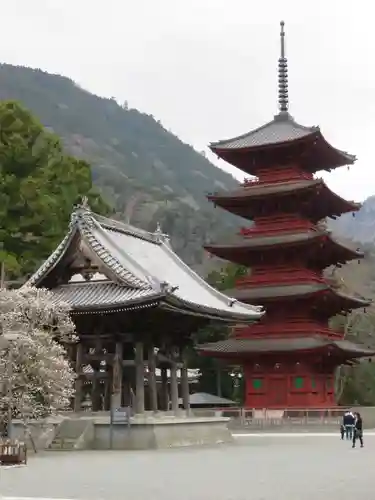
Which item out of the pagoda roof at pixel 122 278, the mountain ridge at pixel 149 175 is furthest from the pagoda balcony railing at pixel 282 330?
the mountain ridge at pixel 149 175

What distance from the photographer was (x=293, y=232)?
46.9 meters

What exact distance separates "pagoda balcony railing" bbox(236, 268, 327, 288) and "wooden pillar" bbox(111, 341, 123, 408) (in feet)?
69.6

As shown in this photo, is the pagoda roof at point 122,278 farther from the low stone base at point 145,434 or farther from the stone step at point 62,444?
the stone step at point 62,444

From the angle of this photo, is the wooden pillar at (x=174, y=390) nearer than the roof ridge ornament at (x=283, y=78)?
Yes

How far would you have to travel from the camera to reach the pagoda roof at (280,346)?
43844 mm

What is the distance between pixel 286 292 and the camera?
45.4 metres

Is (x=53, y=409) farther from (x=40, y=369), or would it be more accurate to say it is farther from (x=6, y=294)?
(x=6, y=294)

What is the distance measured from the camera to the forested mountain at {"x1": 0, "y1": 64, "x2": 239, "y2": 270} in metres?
120

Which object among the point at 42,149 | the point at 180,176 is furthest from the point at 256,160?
the point at 180,176

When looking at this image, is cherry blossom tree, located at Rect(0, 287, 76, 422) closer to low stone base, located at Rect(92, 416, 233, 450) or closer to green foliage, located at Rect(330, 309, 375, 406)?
low stone base, located at Rect(92, 416, 233, 450)

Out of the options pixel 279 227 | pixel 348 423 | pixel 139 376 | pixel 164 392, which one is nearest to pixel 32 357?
pixel 139 376

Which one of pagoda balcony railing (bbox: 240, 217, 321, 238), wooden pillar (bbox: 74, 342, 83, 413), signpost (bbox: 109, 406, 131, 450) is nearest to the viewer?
signpost (bbox: 109, 406, 131, 450)

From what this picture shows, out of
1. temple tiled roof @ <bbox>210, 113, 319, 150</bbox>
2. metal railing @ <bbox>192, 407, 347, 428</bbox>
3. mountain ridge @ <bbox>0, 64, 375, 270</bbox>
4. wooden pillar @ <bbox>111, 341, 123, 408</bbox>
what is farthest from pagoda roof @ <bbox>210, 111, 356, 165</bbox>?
mountain ridge @ <bbox>0, 64, 375, 270</bbox>

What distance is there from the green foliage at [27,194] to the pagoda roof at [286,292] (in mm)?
10588
